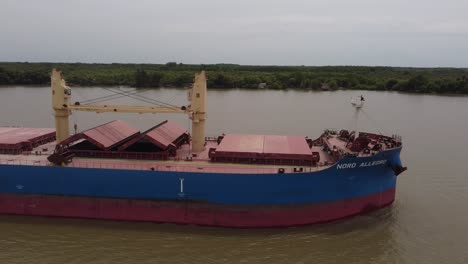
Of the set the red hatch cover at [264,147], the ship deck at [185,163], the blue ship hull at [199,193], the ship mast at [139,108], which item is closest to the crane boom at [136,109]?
the ship mast at [139,108]

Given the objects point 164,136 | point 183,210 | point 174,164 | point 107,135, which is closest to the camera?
point 183,210

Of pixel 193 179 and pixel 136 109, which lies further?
pixel 136 109

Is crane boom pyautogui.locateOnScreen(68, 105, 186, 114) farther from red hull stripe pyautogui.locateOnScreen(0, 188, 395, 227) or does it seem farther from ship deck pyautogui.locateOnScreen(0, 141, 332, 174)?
red hull stripe pyautogui.locateOnScreen(0, 188, 395, 227)

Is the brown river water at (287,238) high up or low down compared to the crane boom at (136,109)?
down

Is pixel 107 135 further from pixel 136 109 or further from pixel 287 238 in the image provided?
pixel 287 238

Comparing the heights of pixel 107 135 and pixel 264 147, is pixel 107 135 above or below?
above

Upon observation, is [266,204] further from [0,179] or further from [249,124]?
[249,124]

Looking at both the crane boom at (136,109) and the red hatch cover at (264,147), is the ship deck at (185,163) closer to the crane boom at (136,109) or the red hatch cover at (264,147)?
the red hatch cover at (264,147)

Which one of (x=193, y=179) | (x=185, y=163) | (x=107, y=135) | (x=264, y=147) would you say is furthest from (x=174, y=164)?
(x=264, y=147)
